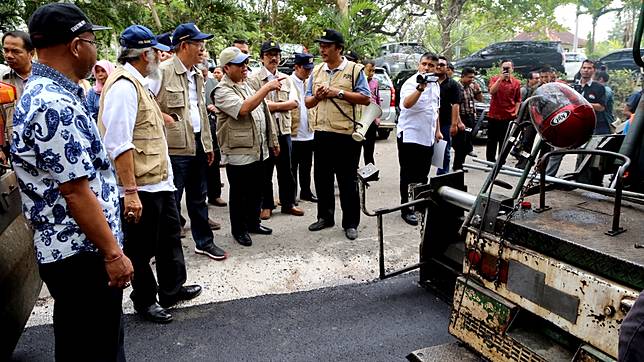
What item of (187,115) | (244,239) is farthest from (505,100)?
(187,115)

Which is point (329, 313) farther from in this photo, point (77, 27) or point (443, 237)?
point (77, 27)

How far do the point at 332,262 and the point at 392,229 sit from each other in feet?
3.59

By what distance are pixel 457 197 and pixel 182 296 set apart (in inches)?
80.6

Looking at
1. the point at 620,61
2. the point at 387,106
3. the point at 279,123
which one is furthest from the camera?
the point at 620,61

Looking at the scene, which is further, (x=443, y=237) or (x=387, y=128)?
(x=387, y=128)

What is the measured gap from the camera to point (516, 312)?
2182 mm

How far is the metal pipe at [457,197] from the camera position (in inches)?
121

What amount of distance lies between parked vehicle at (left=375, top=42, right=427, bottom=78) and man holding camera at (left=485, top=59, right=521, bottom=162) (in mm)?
9236

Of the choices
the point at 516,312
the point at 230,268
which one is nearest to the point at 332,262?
the point at 230,268

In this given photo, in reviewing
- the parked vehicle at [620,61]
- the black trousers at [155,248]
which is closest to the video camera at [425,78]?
the black trousers at [155,248]

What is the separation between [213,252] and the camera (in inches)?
169

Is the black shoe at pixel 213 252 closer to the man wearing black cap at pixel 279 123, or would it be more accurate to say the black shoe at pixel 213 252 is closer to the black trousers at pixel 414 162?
the man wearing black cap at pixel 279 123

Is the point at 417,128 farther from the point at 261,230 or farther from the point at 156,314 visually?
the point at 156,314

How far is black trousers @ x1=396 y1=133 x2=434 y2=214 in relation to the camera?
525 cm
